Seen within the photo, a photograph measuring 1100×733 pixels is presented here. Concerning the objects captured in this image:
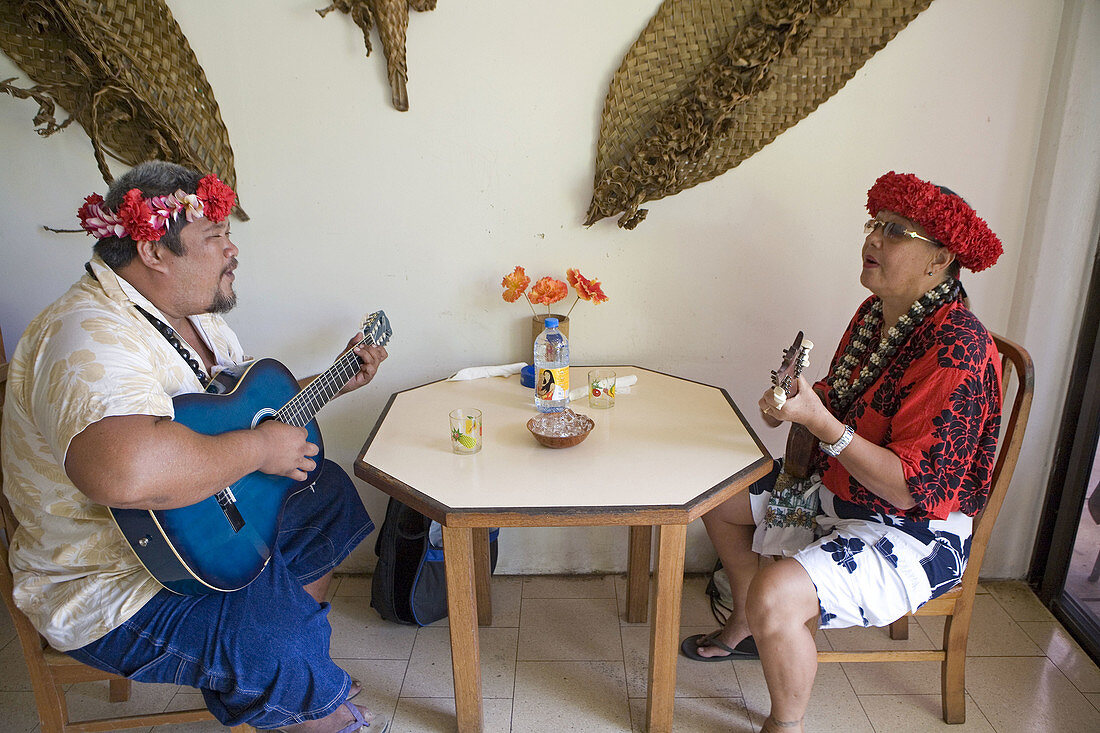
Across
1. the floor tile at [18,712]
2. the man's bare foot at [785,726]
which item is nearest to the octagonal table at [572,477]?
the man's bare foot at [785,726]

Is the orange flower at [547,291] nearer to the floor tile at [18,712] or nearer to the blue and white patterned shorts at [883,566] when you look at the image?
the blue and white patterned shorts at [883,566]

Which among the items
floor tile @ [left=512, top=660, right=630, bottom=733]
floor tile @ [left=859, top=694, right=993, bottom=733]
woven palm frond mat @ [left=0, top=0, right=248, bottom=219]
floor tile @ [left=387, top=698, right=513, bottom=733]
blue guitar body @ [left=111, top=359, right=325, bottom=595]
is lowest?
floor tile @ [left=387, top=698, right=513, bottom=733]

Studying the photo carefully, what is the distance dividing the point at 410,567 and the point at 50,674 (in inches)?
36.0

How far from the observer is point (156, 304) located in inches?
57.9

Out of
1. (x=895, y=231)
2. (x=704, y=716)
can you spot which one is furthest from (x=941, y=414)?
(x=704, y=716)

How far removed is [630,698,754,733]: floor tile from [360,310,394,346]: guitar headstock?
122 centimetres

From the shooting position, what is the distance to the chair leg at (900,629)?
2.09 metres

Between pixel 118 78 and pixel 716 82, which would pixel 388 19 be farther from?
pixel 716 82

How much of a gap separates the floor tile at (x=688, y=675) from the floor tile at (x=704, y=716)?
0.02 metres

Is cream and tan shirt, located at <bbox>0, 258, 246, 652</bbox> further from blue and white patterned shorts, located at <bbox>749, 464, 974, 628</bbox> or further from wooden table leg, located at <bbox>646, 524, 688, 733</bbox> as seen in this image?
blue and white patterned shorts, located at <bbox>749, 464, 974, 628</bbox>

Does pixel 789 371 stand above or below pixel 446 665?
above

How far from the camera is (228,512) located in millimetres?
1426

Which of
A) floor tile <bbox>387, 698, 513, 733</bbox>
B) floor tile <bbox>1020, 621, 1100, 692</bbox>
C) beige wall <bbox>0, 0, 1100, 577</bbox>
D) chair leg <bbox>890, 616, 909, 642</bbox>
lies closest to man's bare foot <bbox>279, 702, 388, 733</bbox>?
floor tile <bbox>387, 698, 513, 733</bbox>

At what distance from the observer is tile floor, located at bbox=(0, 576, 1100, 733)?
1.81m
